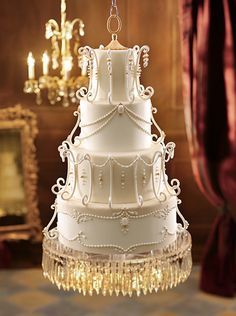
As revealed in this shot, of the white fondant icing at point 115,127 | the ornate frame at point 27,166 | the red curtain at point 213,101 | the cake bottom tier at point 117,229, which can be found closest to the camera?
the cake bottom tier at point 117,229

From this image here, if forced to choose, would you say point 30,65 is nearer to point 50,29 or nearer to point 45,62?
point 45,62

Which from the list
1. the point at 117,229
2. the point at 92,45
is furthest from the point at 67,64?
the point at 117,229

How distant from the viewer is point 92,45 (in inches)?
210

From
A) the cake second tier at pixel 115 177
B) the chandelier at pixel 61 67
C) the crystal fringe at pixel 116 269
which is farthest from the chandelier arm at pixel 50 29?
the crystal fringe at pixel 116 269

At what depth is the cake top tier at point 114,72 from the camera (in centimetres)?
305

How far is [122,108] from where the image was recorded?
3.08 meters

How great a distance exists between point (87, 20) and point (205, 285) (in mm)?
2358

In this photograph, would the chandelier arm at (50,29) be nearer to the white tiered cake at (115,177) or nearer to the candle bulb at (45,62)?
the candle bulb at (45,62)

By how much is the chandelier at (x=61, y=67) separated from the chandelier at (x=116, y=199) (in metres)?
1.80

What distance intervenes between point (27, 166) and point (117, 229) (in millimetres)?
2611

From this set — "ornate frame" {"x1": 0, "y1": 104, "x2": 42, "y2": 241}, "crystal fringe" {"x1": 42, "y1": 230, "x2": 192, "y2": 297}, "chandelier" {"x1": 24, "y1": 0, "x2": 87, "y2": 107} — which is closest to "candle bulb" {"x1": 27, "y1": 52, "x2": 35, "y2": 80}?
"chandelier" {"x1": 24, "y1": 0, "x2": 87, "y2": 107}

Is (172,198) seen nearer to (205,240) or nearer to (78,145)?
(78,145)

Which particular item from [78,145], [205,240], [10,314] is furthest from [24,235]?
[78,145]

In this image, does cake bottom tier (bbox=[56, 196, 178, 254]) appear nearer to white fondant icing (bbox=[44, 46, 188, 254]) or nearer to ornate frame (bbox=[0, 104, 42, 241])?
white fondant icing (bbox=[44, 46, 188, 254])
